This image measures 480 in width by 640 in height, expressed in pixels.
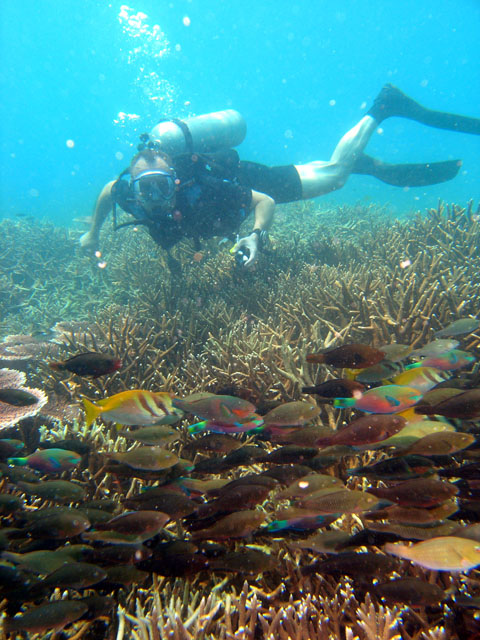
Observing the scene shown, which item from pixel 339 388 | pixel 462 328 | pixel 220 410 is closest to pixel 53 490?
pixel 220 410

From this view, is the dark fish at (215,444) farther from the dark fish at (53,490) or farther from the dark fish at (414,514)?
the dark fish at (414,514)

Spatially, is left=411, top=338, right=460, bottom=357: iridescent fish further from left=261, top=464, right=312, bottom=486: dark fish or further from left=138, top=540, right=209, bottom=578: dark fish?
left=138, top=540, right=209, bottom=578: dark fish

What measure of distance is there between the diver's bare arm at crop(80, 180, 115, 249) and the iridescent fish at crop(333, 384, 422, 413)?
25.0 feet

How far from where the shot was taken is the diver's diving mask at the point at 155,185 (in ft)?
17.9

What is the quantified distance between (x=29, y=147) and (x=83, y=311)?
507ft


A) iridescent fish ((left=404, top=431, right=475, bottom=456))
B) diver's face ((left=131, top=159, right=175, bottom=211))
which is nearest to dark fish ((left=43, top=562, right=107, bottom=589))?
iridescent fish ((left=404, top=431, right=475, bottom=456))

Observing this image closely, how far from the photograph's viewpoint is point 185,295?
20.7 ft

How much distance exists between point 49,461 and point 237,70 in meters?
136

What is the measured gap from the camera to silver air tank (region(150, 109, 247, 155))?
748 cm

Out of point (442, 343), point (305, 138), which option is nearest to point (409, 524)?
point (442, 343)

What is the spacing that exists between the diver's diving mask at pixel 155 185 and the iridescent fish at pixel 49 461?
178 inches

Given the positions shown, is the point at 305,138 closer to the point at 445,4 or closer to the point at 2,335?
the point at 445,4

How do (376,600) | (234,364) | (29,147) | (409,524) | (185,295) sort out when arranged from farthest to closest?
1. (29,147)
2. (185,295)
3. (234,364)
4. (376,600)
5. (409,524)

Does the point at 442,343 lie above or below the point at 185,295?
below
